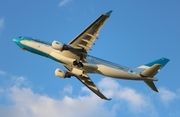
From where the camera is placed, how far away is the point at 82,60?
55.2 m

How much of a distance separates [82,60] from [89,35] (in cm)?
688

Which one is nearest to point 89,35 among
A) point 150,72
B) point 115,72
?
point 115,72

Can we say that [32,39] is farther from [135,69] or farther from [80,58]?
[135,69]

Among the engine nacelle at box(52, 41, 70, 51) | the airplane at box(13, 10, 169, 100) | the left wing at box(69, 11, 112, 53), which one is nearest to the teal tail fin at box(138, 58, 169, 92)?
the airplane at box(13, 10, 169, 100)

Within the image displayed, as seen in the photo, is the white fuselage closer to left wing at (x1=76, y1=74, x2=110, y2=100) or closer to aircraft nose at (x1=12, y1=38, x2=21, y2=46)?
aircraft nose at (x1=12, y1=38, x2=21, y2=46)

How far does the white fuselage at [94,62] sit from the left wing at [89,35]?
326cm

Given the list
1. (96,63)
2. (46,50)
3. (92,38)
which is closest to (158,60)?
(96,63)

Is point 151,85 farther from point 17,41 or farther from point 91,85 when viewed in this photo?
point 17,41

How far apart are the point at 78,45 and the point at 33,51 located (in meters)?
10.9

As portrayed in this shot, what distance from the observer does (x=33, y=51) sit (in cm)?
5872

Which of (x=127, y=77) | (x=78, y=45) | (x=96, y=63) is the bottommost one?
(x=127, y=77)

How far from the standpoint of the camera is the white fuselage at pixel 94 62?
55.6m

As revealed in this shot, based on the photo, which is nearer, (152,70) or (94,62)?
(152,70)

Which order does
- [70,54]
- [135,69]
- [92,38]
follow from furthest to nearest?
[135,69] < [70,54] < [92,38]
